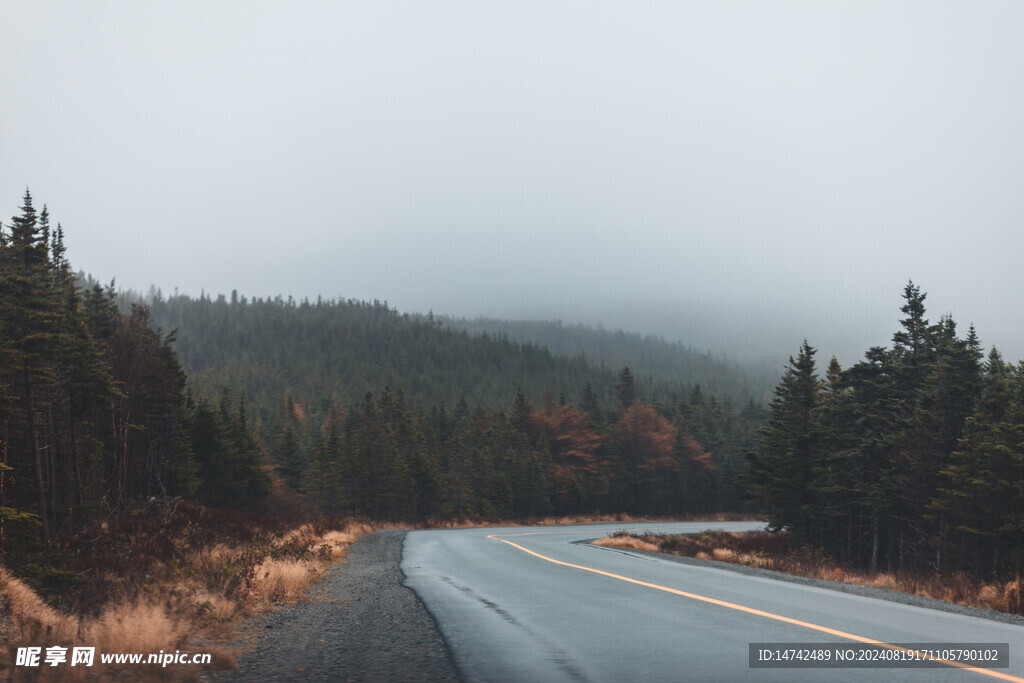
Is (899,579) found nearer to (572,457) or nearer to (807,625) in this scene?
(807,625)

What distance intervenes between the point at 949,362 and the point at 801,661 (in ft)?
109

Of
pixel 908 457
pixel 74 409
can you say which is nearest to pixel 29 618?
pixel 74 409

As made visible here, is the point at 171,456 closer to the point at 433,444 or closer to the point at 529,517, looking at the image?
the point at 433,444

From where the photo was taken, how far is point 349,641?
718 centimetres

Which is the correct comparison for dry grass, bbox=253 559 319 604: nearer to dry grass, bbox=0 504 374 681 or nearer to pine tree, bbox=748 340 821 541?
dry grass, bbox=0 504 374 681

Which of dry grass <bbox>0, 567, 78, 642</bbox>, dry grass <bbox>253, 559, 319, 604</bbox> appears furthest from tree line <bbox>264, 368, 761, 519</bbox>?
dry grass <bbox>0, 567, 78, 642</bbox>

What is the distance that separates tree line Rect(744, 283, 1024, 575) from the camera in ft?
90.6

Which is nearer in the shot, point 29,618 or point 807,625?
point 807,625

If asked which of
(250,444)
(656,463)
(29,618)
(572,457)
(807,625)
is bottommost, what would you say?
(656,463)

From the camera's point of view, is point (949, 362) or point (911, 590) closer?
point (911, 590)

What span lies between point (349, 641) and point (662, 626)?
346 cm

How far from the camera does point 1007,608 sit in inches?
390

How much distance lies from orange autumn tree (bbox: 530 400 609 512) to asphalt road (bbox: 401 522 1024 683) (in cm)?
6624

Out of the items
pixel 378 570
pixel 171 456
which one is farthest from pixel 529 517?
pixel 378 570
